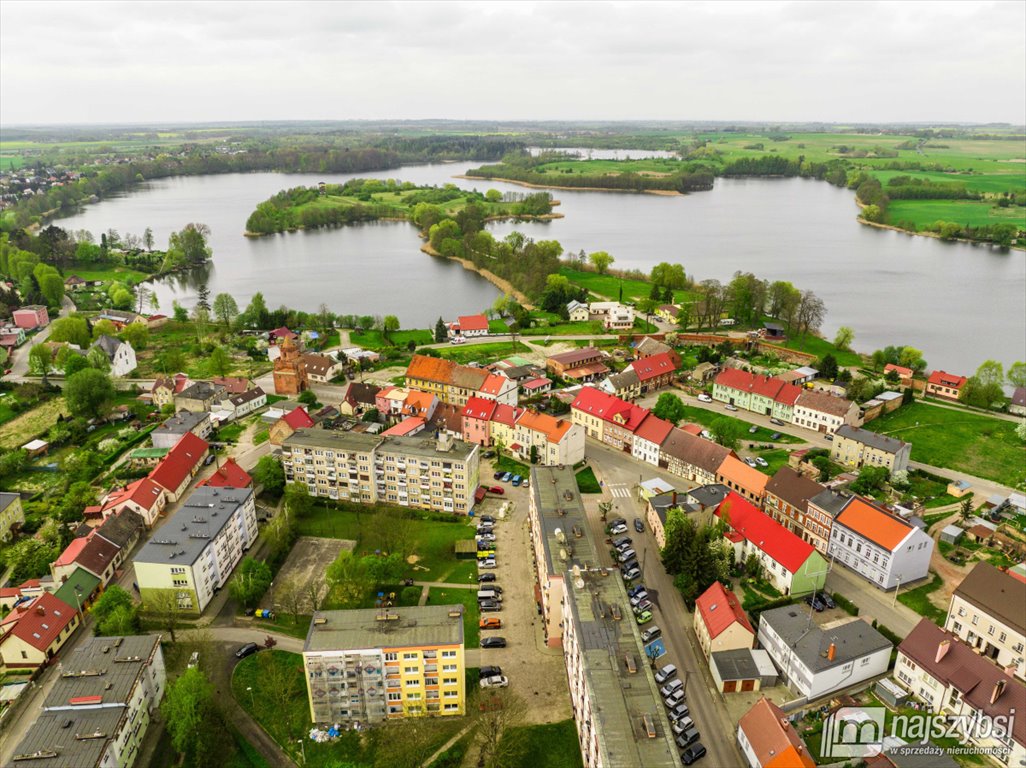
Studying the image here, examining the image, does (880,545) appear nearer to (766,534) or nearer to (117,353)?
(766,534)

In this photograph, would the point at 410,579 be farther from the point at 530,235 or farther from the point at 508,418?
the point at 530,235

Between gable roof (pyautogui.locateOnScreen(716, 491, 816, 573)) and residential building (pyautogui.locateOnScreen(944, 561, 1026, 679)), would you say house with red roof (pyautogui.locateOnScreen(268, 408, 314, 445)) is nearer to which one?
gable roof (pyautogui.locateOnScreen(716, 491, 816, 573))

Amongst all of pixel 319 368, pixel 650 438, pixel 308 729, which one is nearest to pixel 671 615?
pixel 650 438

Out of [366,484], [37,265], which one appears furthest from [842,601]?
[37,265]

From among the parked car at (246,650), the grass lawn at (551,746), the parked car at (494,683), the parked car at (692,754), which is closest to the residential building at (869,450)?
the parked car at (692,754)

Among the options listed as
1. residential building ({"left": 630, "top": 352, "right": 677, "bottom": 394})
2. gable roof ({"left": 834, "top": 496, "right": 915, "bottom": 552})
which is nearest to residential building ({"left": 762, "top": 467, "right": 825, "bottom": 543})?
gable roof ({"left": 834, "top": 496, "right": 915, "bottom": 552})

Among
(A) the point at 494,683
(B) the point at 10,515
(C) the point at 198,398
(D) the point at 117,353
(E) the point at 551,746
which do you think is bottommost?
(E) the point at 551,746
